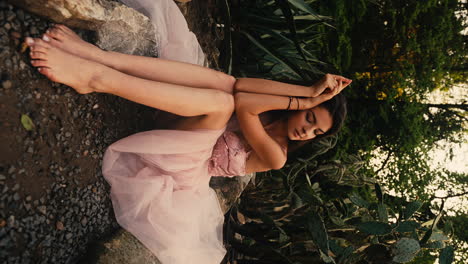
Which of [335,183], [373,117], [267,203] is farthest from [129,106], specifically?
[373,117]

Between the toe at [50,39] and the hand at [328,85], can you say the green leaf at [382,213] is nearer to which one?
the hand at [328,85]

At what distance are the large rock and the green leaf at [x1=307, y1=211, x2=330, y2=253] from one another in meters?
1.58

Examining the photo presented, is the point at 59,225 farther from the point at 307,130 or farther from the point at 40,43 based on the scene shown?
the point at 307,130

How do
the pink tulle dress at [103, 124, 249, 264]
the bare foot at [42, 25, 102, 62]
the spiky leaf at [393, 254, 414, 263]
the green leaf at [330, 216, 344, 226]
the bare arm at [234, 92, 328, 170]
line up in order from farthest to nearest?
the green leaf at [330, 216, 344, 226], the spiky leaf at [393, 254, 414, 263], the bare arm at [234, 92, 328, 170], the pink tulle dress at [103, 124, 249, 264], the bare foot at [42, 25, 102, 62]

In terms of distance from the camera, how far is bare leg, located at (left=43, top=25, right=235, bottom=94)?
1499 mm

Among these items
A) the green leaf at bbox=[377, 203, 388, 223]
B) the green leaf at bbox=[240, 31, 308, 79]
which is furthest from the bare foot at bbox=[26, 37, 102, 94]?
the green leaf at bbox=[377, 203, 388, 223]

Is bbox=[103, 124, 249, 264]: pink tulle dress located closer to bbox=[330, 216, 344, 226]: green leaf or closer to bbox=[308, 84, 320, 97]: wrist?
bbox=[308, 84, 320, 97]: wrist

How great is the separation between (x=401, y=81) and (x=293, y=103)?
13.4 ft

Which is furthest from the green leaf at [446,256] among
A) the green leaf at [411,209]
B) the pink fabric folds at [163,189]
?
the pink fabric folds at [163,189]

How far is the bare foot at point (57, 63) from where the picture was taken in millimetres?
A: 1404

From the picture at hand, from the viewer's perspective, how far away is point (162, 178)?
2.02 metres

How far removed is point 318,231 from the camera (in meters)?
2.42

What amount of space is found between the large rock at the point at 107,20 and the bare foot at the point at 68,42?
0.08 m

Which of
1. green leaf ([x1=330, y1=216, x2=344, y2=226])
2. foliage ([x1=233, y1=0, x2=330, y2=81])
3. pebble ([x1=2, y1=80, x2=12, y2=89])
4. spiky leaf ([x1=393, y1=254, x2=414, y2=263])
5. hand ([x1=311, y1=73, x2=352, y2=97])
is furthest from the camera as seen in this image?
foliage ([x1=233, y1=0, x2=330, y2=81])
